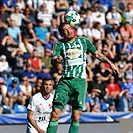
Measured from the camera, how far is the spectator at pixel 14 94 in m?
17.5

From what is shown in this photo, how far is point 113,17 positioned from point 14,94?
6633 millimetres

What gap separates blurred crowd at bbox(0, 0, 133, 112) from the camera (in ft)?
60.2

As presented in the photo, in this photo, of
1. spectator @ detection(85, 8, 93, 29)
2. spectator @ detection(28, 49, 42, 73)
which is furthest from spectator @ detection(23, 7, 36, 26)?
spectator @ detection(85, 8, 93, 29)

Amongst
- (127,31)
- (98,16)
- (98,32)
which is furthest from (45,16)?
(127,31)

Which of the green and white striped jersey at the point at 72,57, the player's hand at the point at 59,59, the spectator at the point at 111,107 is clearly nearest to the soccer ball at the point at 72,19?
the green and white striped jersey at the point at 72,57

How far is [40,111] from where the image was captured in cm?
1162

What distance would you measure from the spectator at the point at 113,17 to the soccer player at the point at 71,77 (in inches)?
483

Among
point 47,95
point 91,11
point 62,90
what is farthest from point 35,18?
point 62,90

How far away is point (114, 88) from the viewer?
19.6 m

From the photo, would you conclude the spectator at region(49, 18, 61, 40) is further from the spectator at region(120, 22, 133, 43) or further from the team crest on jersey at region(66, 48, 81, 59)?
the team crest on jersey at region(66, 48, 81, 59)

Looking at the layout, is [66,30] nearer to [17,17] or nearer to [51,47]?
[51,47]

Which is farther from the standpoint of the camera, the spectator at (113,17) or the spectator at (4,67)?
the spectator at (113,17)

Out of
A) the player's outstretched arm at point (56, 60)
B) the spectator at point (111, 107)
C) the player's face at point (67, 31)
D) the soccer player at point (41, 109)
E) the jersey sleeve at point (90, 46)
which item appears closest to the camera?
the player's outstretched arm at point (56, 60)

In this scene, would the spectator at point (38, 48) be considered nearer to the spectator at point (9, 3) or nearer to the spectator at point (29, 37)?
the spectator at point (29, 37)
